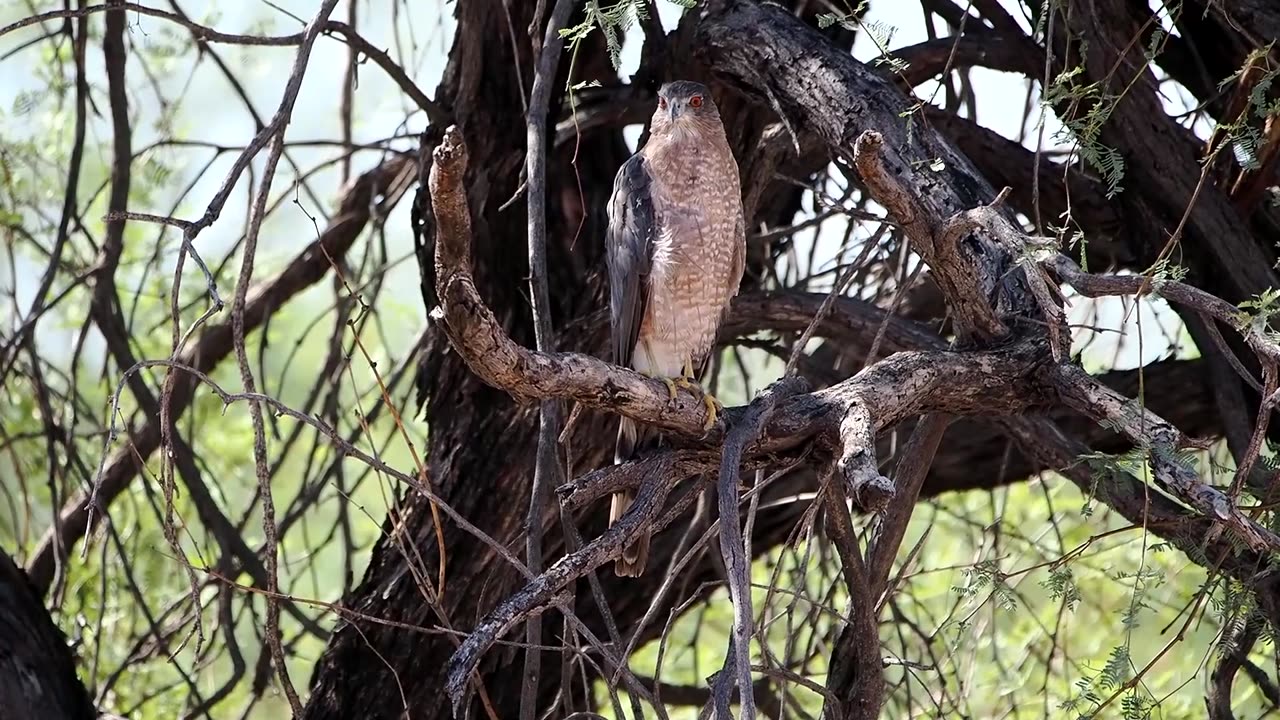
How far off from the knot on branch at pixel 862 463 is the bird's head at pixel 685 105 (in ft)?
4.93

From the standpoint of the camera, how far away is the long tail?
341 cm

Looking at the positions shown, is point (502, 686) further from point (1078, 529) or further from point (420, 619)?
point (1078, 529)

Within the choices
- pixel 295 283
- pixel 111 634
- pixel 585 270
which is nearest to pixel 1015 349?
pixel 585 270

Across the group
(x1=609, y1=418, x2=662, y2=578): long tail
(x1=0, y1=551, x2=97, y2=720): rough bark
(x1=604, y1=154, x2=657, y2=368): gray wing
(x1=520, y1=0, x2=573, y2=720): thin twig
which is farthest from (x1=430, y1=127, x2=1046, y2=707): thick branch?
(x1=0, y1=551, x2=97, y2=720): rough bark

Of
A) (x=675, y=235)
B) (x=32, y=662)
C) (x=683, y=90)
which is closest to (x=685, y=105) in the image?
(x=683, y=90)

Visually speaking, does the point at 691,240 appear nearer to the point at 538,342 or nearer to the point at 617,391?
the point at 538,342

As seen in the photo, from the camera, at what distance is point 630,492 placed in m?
3.71

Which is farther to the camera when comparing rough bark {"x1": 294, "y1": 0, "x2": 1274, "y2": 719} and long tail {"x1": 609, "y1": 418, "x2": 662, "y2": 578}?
rough bark {"x1": 294, "y1": 0, "x2": 1274, "y2": 719}

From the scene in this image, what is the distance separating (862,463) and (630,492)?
62.1 inches

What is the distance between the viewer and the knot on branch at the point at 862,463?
2.07 m

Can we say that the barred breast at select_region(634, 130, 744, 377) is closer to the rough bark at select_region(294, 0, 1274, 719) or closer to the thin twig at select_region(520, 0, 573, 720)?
the rough bark at select_region(294, 0, 1274, 719)

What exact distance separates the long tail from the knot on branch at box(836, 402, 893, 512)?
0.97 m

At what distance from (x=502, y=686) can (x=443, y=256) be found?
2.59 meters

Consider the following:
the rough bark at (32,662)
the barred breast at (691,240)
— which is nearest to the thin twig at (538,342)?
the barred breast at (691,240)
